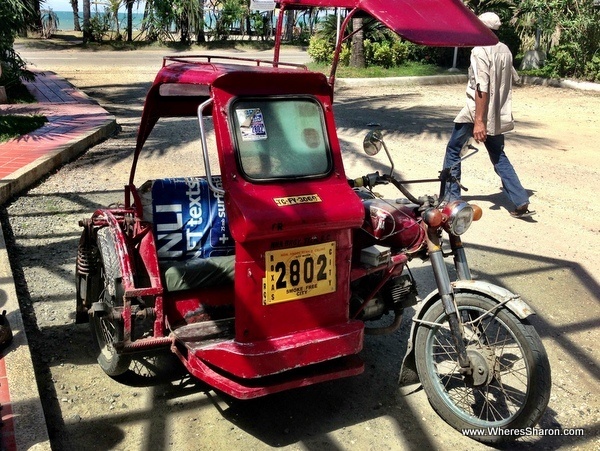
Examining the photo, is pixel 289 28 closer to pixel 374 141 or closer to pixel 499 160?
pixel 499 160

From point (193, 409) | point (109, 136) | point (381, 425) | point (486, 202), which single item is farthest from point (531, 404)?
point (109, 136)

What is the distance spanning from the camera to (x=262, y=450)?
10.0 feet

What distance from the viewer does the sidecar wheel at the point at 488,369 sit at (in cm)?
293

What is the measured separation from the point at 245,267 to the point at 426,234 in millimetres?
957

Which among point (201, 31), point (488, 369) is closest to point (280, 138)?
point (488, 369)

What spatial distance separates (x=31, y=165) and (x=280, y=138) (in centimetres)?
508

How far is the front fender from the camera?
2967 millimetres

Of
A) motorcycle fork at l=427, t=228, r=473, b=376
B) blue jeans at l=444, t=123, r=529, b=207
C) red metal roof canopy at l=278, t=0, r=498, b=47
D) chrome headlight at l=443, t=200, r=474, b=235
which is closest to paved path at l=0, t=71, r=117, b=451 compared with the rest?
motorcycle fork at l=427, t=228, r=473, b=376

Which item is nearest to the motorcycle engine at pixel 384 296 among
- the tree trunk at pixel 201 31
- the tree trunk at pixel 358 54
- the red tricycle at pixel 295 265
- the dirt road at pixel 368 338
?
the red tricycle at pixel 295 265

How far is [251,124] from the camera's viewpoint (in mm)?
2998

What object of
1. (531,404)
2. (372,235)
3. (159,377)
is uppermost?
(372,235)

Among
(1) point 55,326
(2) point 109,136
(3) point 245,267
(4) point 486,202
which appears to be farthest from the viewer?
(2) point 109,136

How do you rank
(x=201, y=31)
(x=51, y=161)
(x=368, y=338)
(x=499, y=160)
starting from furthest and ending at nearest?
(x=201, y=31), (x=51, y=161), (x=499, y=160), (x=368, y=338)

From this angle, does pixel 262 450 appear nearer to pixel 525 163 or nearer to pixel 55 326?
pixel 55 326
